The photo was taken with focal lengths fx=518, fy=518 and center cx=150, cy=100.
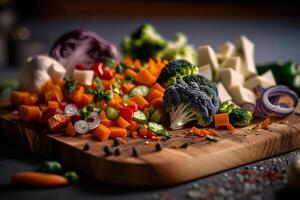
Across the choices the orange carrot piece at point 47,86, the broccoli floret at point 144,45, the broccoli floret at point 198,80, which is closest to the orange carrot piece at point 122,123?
the broccoli floret at point 198,80

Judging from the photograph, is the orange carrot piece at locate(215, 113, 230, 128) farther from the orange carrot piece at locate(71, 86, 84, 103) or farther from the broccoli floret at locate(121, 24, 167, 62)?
the broccoli floret at locate(121, 24, 167, 62)

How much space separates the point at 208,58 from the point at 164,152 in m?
1.26

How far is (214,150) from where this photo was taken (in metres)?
2.48

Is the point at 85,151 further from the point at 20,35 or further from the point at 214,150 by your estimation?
the point at 20,35

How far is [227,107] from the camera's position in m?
3.00

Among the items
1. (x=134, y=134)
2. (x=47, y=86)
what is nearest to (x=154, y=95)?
(x=134, y=134)

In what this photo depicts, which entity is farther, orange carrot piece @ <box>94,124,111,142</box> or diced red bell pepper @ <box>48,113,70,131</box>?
diced red bell pepper @ <box>48,113,70,131</box>

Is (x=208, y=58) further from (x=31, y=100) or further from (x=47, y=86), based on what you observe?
(x=31, y=100)

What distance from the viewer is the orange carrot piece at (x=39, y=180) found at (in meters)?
2.30

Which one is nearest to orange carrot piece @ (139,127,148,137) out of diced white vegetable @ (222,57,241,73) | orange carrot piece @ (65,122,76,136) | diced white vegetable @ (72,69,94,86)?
orange carrot piece @ (65,122,76,136)

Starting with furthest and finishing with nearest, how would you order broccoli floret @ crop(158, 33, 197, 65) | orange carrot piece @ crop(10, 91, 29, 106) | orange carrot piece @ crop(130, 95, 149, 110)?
broccoli floret @ crop(158, 33, 197, 65) → orange carrot piece @ crop(10, 91, 29, 106) → orange carrot piece @ crop(130, 95, 149, 110)

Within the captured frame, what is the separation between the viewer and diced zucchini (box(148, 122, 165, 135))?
2.71 meters

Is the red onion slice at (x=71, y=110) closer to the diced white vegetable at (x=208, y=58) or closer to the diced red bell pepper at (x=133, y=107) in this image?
the diced red bell pepper at (x=133, y=107)

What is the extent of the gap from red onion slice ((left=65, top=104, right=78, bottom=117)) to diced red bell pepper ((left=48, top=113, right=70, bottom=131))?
1.4 inches
